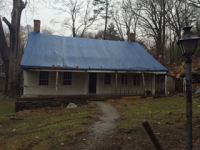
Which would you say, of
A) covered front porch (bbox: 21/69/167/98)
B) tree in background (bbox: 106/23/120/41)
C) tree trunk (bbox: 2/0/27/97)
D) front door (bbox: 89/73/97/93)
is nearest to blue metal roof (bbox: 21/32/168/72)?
covered front porch (bbox: 21/69/167/98)

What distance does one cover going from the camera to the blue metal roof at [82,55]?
14.9 metres

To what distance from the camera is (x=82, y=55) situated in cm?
1684

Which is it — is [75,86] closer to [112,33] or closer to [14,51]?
[14,51]

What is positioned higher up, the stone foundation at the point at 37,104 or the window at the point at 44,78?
the window at the point at 44,78

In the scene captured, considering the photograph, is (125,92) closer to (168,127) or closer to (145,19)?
(168,127)

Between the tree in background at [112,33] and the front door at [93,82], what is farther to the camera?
the tree in background at [112,33]

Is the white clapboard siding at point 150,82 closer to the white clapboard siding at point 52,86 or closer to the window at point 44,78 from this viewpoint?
the white clapboard siding at point 52,86

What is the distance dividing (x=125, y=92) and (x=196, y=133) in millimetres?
11410

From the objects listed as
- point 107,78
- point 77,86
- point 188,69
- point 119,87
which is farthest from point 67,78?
point 188,69

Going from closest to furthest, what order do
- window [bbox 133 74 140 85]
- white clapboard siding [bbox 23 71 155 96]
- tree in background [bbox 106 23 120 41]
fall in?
white clapboard siding [bbox 23 71 155 96], window [bbox 133 74 140 85], tree in background [bbox 106 23 120 41]

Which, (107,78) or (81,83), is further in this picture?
(107,78)

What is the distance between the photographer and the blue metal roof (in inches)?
587

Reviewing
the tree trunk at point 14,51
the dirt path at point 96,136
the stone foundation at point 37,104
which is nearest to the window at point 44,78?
the stone foundation at point 37,104

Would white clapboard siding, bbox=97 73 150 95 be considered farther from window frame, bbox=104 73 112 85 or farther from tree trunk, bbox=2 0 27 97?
tree trunk, bbox=2 0 27 97
